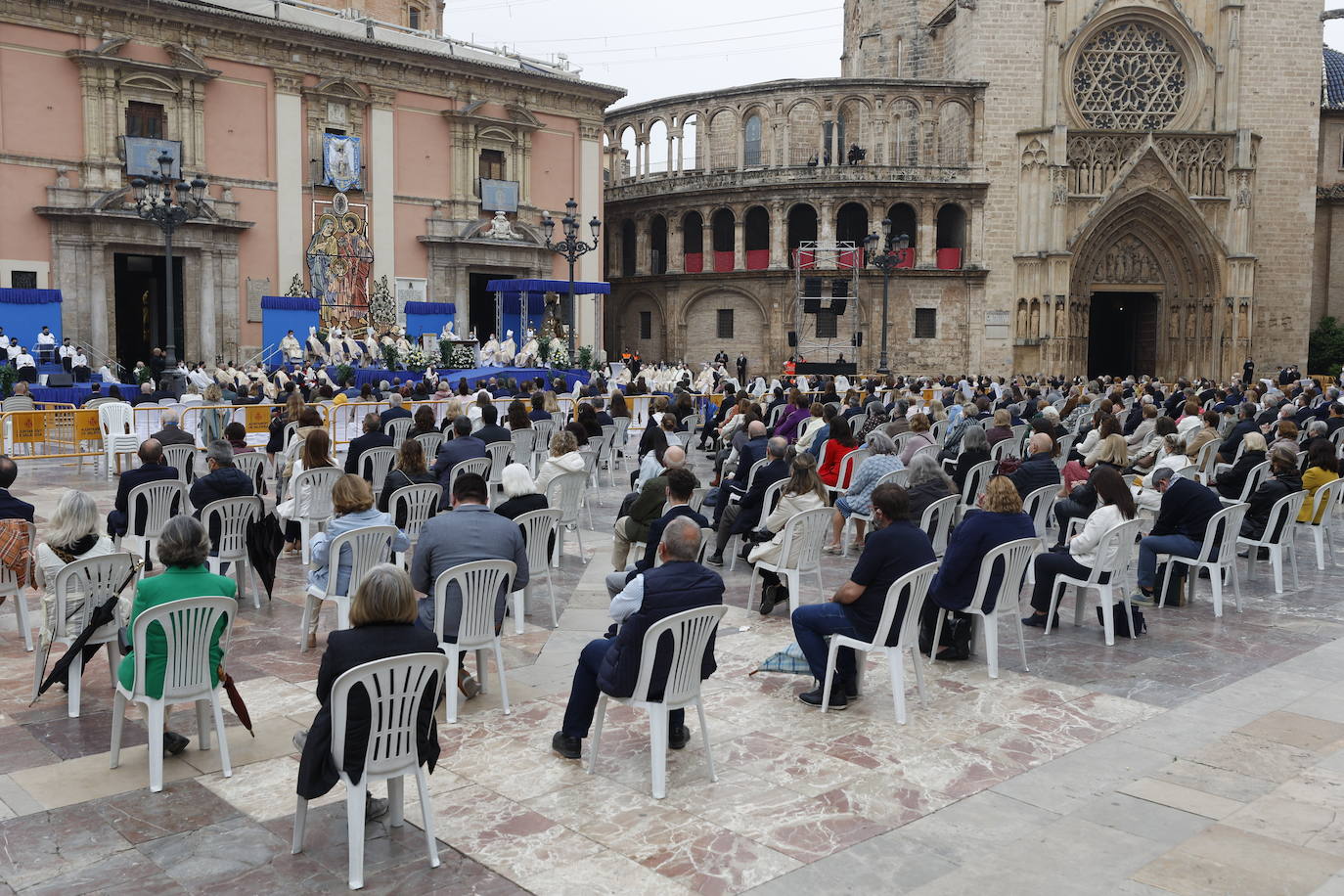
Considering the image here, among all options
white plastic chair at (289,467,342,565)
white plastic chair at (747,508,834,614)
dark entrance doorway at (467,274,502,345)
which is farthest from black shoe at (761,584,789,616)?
dark entrance doorway at (467,274,502,345)

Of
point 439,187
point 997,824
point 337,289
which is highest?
point 439,187

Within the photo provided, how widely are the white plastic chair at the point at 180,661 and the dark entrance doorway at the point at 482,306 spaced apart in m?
30.8

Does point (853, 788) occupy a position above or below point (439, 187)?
below

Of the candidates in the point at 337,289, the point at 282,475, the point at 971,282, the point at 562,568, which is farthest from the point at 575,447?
the point at 971,282

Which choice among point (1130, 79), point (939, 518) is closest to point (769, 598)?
point (939, 518)

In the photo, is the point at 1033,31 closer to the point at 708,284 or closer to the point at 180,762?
the point at 708,284

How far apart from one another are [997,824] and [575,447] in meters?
5.76

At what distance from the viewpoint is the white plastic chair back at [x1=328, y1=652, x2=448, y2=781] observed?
440cm

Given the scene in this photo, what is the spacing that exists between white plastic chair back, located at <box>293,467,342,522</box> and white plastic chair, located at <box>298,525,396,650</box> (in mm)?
2325

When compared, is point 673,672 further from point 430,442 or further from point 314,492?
point 430,442

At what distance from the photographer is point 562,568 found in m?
10.6

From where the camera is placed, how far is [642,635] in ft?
17.8

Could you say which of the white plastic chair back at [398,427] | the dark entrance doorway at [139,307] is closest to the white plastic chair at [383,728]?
the white plastic chair back at [398,427]

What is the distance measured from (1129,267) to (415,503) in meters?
38.0
